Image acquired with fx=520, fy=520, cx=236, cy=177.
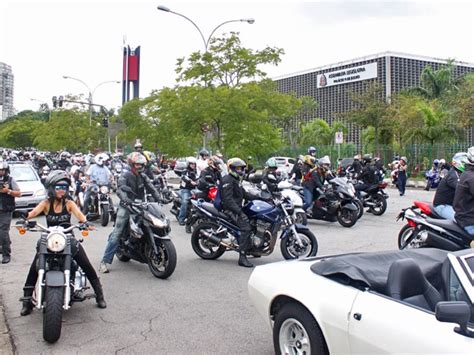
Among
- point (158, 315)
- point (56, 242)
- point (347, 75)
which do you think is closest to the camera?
point (56, 242)

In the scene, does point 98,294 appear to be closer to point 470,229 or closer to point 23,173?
point 470,229

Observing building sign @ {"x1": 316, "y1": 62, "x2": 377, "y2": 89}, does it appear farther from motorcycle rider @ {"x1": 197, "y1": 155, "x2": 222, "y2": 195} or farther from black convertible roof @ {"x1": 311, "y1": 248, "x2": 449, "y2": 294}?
black convertible roof @ {"x1": 311, "y1": 248, "x2": 449, "y2": 294}

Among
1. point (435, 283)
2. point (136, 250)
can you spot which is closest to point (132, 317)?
point (136, 250)

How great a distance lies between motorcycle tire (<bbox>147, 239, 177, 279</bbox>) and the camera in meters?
7.34

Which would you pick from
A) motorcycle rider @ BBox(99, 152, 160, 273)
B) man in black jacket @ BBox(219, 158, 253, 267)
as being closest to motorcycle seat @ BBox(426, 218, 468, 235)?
man in black jacket @ BBox(219, 158, 253, 267)

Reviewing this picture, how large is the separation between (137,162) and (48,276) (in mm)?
3152

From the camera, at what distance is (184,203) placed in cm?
1337

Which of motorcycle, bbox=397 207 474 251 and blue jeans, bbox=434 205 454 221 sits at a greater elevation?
blue jeans, bbox=434 205 454 221

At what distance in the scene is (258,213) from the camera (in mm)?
8438

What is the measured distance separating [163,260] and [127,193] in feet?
3.94

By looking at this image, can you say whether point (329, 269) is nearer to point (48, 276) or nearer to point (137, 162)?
point (48, 276)

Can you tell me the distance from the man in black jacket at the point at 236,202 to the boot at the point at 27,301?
11.4 ft

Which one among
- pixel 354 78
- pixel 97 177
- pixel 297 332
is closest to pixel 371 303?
pixel 297 332

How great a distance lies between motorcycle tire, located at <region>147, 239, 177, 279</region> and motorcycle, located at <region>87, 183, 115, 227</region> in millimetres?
5522
